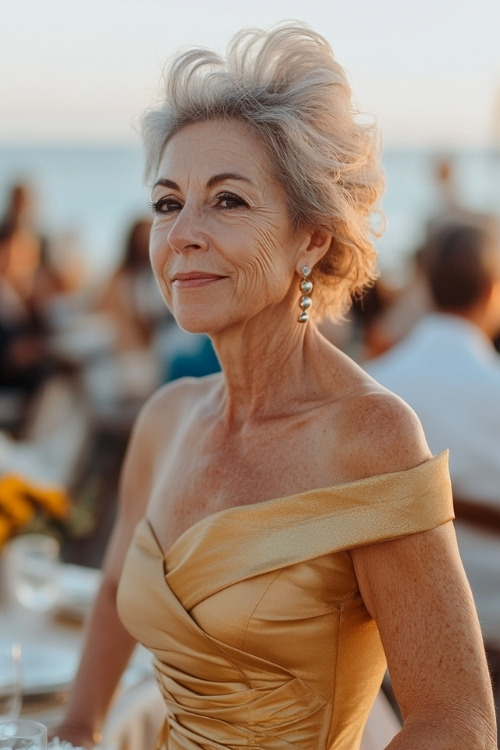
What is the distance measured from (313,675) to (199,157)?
909 millimetres

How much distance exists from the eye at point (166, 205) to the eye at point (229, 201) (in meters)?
0.09

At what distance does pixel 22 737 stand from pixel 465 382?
2.41m

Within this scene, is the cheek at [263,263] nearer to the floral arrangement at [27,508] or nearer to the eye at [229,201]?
the eye at [229,201]

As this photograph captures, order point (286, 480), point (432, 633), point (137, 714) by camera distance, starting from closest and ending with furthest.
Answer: point (432, 633), point (286, 480), point (137, 714)

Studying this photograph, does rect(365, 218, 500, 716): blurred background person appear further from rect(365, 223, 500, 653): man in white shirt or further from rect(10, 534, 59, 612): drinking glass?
rect(10, 534, 59, 612): drinking glass

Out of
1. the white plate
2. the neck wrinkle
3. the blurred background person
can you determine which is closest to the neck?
the neck wrinkle

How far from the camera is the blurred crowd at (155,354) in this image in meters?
3.46

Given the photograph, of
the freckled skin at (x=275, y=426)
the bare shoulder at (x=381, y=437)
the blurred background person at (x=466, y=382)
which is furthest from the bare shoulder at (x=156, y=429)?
the blurred background person at (x=466, y=382)

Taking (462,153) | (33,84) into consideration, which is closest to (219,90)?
(33,84)

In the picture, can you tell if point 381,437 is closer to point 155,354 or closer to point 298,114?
point 298,114

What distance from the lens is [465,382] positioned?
355cm

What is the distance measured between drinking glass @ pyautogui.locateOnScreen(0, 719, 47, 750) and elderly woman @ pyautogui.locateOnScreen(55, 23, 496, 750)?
31cm

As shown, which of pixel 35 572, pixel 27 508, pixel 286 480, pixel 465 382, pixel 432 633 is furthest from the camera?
pixel 465 382

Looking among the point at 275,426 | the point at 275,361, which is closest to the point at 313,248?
the point at 275,361
